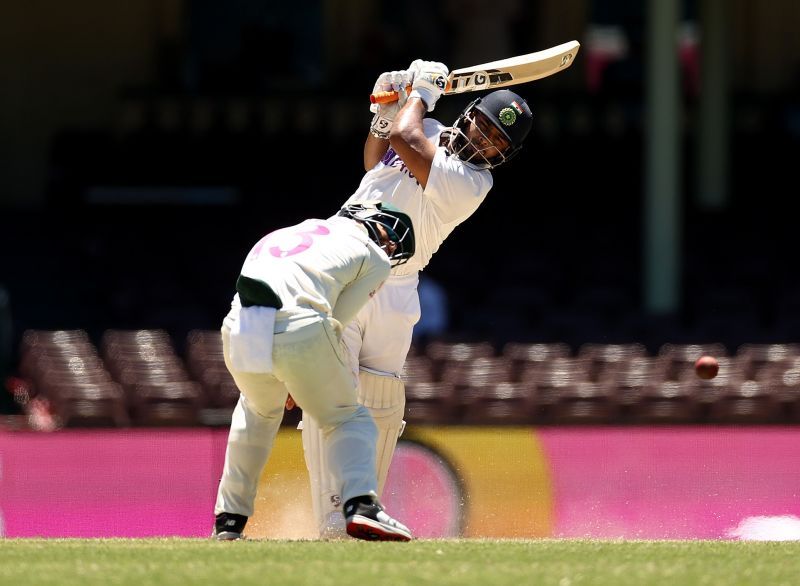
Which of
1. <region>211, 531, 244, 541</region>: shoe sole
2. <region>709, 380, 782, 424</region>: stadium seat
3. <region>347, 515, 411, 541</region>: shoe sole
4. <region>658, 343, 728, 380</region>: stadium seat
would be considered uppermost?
<region>347, 515, 411, 541</region>: shoe sole

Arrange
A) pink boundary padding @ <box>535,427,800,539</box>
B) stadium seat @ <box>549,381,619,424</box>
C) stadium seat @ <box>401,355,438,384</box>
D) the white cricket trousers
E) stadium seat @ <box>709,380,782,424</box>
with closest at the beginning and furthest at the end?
the white cricket trousers < pink boundary padding @ <box>535,427,800,539</box> < stadium seat @ <box>549,381,619,424</box> < stadium seat @ <box>709,380,782,424</box> < stadium seat @ <box>401,355,438,384</box>

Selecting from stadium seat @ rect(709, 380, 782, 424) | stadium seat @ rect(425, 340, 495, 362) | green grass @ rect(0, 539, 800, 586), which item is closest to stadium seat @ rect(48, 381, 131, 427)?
stadium seat @ rect(425, 340, 495, 362)

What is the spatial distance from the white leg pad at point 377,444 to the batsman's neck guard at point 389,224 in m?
0.67

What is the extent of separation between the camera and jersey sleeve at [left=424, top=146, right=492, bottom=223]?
20.1ft

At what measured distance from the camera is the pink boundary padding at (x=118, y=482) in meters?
7.59

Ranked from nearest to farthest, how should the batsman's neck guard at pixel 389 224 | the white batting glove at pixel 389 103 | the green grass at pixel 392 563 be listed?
the green grass at pixel 392 563
the batsman's neck guard at pixel 389 224
the white batting glove at pixel 389 103

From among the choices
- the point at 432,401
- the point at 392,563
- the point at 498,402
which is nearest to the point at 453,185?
the point at 392,563

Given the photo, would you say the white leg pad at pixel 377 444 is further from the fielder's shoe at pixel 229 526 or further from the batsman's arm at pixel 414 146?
the batsman's arm at pixel 414 146

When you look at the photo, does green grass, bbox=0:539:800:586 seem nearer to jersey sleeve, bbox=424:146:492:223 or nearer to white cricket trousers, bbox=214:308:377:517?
white cricket trousers, bbox=214:308:377:517

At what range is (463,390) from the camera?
1087 centimetres

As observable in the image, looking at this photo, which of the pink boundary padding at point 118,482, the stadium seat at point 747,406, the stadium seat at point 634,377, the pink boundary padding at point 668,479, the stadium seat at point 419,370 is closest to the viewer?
the pink boundary padding at point 668,479

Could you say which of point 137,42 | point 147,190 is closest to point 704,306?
point 147,190

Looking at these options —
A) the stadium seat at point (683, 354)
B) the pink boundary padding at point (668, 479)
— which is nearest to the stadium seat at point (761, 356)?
the stadium seat at point (683, 354)

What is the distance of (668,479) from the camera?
24.7 feet
